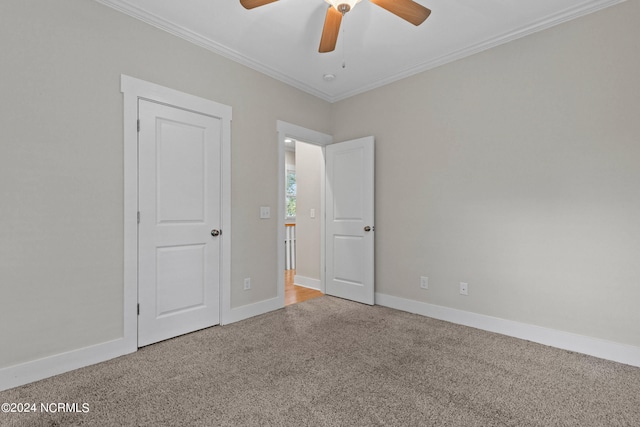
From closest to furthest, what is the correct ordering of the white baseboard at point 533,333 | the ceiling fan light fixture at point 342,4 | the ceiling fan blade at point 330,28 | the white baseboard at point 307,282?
the ceiling fan light fixture at point 342,4 < the ceiling fan blade at point 330,28 < the white baseboard at point 533,333 < the white baseboard at point 307,282

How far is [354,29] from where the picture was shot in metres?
2.76

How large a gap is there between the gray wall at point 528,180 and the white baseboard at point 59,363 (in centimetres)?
275

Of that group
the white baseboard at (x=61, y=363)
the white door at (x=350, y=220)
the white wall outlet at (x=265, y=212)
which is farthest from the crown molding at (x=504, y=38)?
the white baseboard at (x=61, y=363)

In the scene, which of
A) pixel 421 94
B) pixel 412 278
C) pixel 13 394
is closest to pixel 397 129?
pixel 421 94

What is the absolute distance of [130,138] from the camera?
2484 mm

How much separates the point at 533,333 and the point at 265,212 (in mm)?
2759

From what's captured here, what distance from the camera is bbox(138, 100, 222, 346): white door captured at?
8.48ft

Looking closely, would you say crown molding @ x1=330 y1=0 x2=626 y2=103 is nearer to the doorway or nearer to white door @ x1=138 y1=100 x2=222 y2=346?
the doorway

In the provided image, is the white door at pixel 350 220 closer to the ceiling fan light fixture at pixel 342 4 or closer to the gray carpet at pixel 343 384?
the gray carpet at pixel 343 384

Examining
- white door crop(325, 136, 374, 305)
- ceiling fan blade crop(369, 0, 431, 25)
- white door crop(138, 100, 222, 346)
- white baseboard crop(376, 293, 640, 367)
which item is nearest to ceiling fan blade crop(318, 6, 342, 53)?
ceiling fan blade crop(369, 0, 431, 25)

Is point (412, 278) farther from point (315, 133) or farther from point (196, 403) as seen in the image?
point (196, 403)

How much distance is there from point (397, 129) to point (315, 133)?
1.06 meters

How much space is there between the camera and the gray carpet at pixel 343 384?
66.7 inches

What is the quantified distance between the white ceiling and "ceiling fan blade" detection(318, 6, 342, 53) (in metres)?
0.33
